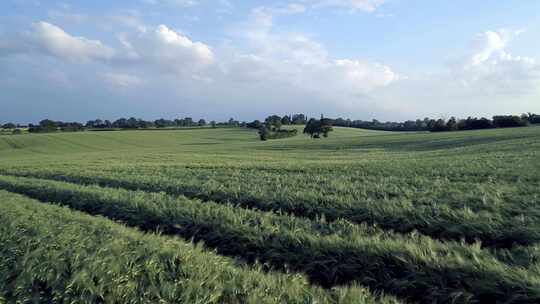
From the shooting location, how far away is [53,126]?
397ft

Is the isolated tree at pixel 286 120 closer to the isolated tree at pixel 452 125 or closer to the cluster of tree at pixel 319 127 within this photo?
the cluster of tree at pixel 319 127

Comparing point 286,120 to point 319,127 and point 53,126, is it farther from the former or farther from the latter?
point 53,126

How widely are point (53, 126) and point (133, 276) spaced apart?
139 meters

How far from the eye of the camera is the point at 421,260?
4.36 m

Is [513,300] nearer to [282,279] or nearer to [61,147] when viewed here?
[282,279]

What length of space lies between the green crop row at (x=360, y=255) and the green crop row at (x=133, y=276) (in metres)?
0.62

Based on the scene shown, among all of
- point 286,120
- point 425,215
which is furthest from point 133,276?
point 286,120

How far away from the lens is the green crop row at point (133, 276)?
3746mm

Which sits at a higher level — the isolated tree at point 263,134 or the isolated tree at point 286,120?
the isolated tree at point 286,120

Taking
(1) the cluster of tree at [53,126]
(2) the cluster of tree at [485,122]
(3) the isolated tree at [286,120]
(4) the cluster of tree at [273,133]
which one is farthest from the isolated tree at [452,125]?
(1) the cluster of tree at [53,126]

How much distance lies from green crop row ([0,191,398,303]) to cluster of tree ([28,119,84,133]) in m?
130

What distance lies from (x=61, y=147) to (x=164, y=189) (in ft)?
239

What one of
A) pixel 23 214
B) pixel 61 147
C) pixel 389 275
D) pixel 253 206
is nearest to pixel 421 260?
pixel 389 275

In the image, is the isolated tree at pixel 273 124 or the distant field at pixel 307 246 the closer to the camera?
the distant field at pixel 307 246
